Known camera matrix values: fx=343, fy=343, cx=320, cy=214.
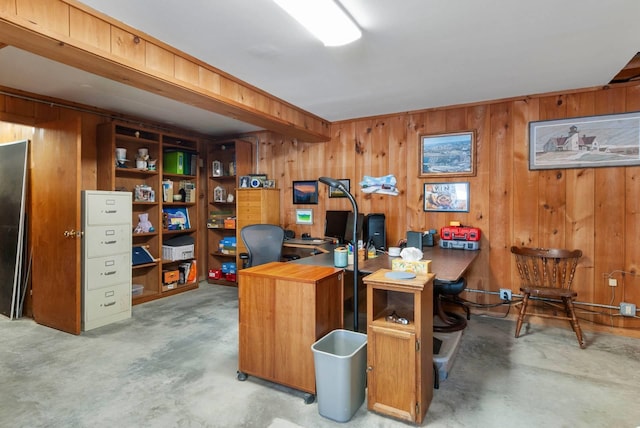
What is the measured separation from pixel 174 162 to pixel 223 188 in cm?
90

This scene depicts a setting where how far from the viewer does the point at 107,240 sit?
343 cm

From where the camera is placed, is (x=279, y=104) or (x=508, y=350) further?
(x=279, y=104)

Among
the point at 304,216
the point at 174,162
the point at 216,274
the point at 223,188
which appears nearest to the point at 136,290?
the point at 216,274

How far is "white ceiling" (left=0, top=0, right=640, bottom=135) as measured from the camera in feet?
6.31

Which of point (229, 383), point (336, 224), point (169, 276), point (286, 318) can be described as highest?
point (336, 224)

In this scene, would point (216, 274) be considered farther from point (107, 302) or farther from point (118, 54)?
point (118, 54)

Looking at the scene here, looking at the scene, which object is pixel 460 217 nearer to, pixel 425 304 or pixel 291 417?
pixel 425 304

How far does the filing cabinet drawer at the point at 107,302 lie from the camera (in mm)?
3258

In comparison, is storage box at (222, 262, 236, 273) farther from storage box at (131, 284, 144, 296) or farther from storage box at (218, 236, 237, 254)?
storage box at (131, 284, 144, 296)

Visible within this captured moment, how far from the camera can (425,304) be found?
1882 millimetres

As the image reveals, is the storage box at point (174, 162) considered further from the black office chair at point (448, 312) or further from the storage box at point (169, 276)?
the black office chair at point (448, 312)

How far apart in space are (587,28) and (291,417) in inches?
116

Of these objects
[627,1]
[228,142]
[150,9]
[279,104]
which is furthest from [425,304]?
[228,142]

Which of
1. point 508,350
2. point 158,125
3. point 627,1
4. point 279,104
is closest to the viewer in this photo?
point 627,1
